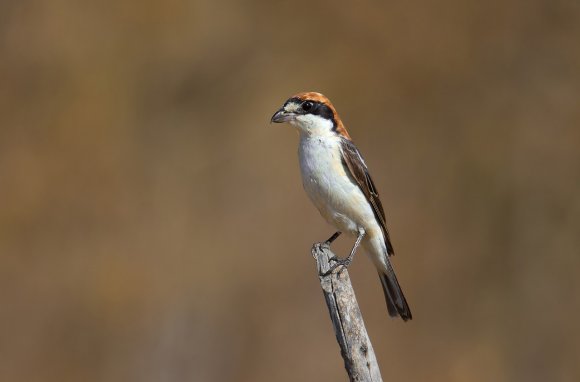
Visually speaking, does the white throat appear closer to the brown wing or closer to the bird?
the bird

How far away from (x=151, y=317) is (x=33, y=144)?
9.01 ft

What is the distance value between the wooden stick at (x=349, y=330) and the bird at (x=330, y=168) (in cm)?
99

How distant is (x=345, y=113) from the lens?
37.8 feet

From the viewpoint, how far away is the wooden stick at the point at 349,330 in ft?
15.6

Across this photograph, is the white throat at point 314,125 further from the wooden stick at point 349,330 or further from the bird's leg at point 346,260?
the wooden stick at point 349,330

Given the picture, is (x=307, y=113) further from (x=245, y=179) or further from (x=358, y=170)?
(x=245, y=179)

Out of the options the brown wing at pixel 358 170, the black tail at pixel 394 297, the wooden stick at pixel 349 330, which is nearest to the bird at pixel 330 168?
the brown wing at pixel 358 170

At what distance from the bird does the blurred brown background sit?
4094 millimetres

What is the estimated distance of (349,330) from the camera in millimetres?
4867

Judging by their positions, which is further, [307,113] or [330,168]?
[307,113]

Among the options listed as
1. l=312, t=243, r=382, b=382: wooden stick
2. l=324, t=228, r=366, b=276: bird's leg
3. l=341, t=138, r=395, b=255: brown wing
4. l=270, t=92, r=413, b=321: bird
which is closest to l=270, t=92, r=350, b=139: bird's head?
l=270, t=92, r=413, b=321: bird

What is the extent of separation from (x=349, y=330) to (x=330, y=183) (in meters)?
1.47

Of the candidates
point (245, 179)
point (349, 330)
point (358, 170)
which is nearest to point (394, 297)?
point (358, 170)

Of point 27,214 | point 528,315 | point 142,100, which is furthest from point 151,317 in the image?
point 528,315
